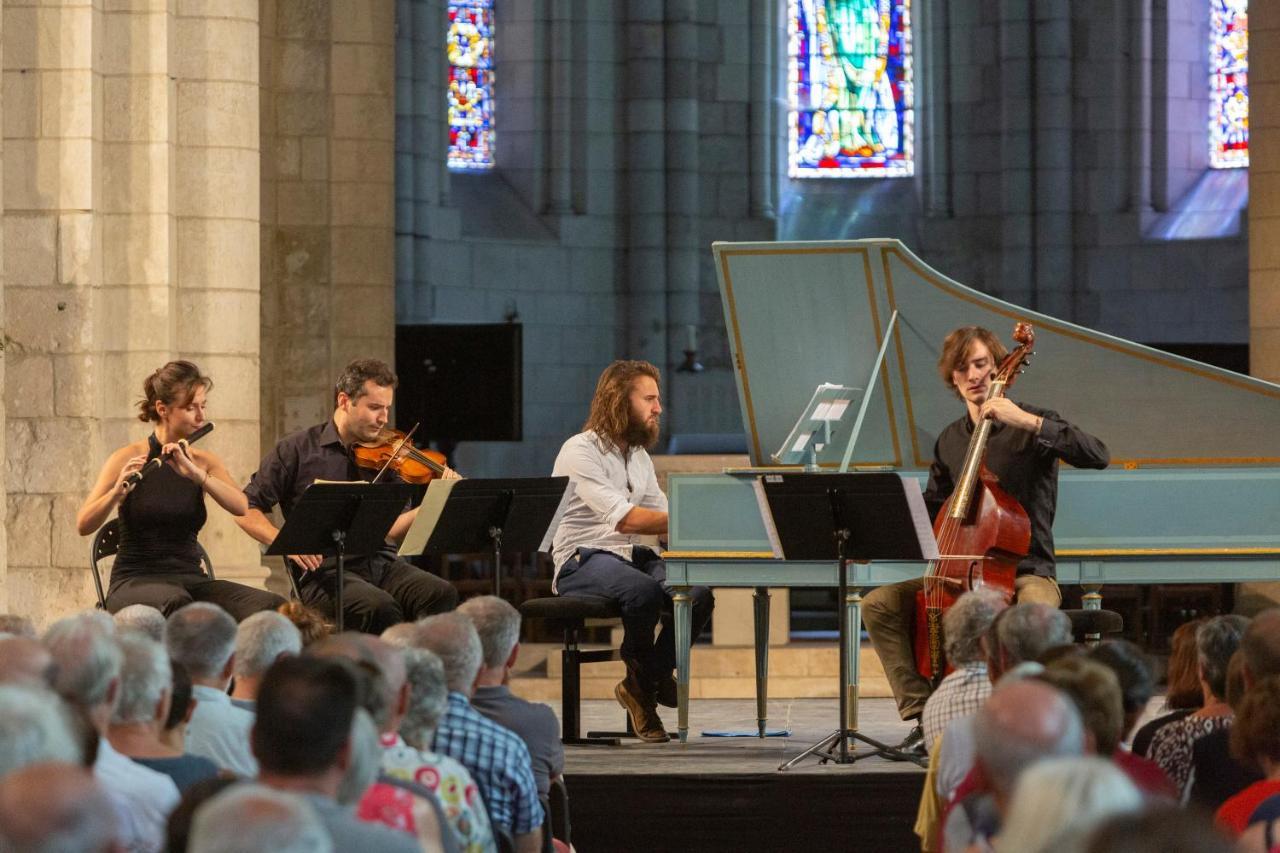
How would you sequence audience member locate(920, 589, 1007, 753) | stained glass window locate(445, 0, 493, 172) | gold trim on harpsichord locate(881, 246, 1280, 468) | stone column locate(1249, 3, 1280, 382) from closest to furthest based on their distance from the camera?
audience member locate(920, 589, 1007, 753), gold trim on harpsichord locate(881, 246, 1280, 468), stone column locate(1249, 3, 1280, 382), stained glass window locate(445, 0, 493, 172)

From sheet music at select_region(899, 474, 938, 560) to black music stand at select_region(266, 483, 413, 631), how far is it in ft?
5.14

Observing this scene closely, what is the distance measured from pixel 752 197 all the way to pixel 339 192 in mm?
6845

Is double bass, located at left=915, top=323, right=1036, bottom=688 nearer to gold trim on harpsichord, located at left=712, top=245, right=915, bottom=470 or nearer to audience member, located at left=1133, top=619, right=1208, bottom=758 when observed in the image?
gold trim on harpsichord, located at left=712, top=245, right=915, bottom=470

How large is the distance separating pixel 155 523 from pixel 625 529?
5.16 ft

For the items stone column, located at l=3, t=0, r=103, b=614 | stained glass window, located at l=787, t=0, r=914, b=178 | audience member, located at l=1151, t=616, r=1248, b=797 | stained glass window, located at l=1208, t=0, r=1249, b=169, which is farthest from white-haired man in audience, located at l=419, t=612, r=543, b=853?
stained glass window, located at l=787, t=0, r=914, b=178

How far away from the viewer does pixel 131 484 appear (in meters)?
6.85

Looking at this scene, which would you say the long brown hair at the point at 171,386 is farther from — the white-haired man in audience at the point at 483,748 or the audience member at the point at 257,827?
the audience member at the point at 257,827

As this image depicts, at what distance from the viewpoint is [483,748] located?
13.9ft

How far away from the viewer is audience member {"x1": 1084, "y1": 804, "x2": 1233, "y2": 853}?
2.14 meters

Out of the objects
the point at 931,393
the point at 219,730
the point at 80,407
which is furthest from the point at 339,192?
the point at 219,730

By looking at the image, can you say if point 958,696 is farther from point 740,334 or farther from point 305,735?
point 740,334

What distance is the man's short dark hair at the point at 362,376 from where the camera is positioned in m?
7.06

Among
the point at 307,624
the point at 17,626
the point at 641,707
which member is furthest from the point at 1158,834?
the point at 641,707

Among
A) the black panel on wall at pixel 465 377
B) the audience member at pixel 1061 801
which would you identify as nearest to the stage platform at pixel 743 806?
the audience member at pixel 1061 801
